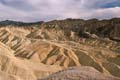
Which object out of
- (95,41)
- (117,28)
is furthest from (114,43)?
(117,28)

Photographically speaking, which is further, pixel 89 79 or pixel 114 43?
pixel 114 43

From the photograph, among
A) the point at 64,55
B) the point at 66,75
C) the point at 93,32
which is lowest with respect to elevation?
the point at 93,32

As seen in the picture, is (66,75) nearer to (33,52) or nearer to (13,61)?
(13,61)

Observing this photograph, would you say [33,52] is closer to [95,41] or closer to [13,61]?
[13,61]

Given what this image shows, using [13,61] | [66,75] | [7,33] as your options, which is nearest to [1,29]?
[7,33]

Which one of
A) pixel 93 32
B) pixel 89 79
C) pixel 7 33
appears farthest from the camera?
pixel 93 32

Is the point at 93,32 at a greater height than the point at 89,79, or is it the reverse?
the point at 89,79

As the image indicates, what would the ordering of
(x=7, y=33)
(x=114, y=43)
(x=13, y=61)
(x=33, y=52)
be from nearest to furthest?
(x=13, y=61) → (x=33, y=52) → (x=7, y=33) → (x=114, y=43)
